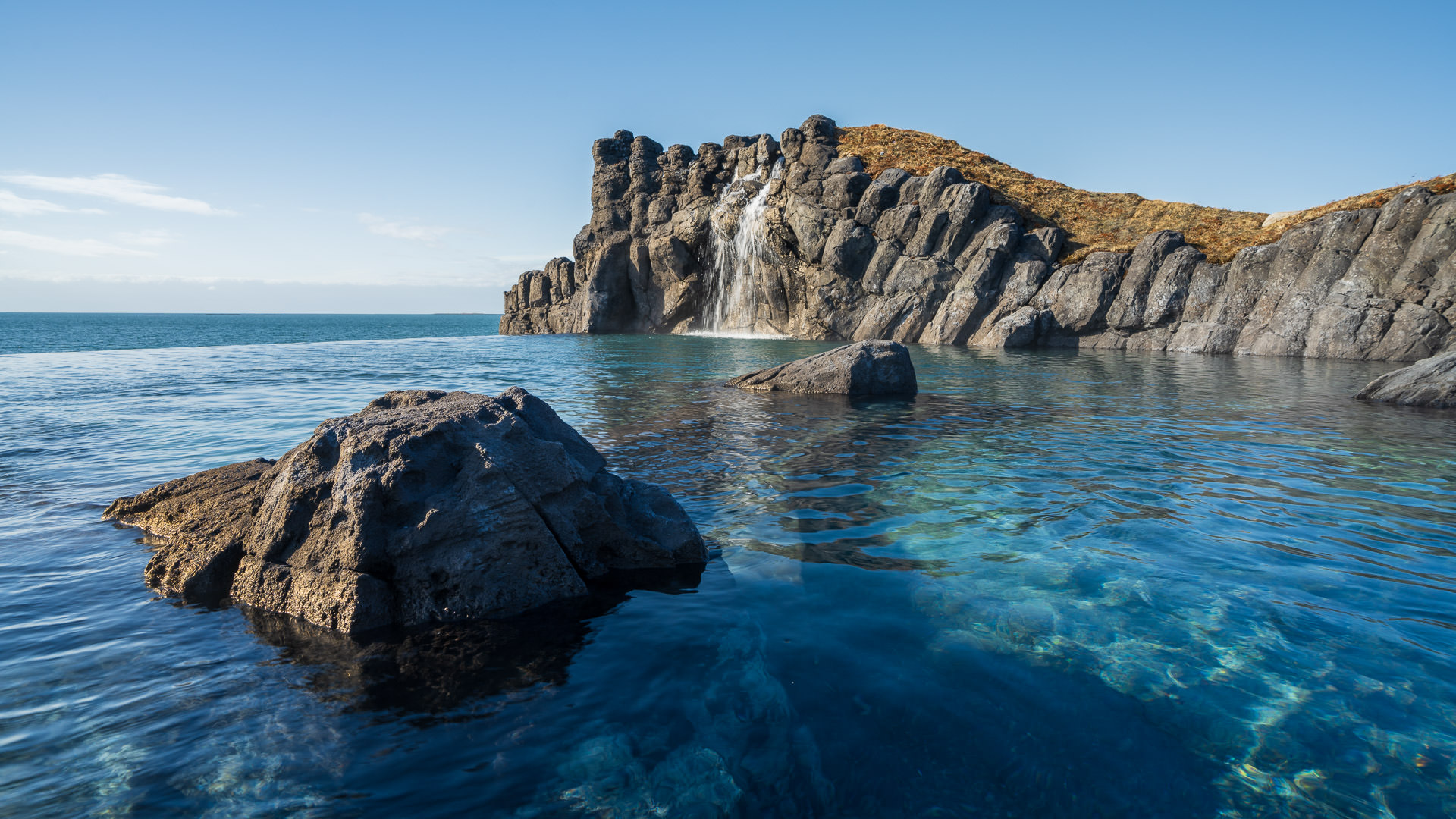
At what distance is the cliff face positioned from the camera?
31.7m

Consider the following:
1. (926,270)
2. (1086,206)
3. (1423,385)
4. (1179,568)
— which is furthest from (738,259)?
(1179,568)

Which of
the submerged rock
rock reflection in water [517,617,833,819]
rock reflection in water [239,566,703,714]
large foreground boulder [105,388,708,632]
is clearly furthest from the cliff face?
rock reflection in water [239,566,703,714]

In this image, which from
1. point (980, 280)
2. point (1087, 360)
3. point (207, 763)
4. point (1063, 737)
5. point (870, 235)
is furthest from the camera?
point (870, 235)

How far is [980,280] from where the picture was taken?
44.1 m

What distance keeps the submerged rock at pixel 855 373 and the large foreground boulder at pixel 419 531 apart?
496 inches

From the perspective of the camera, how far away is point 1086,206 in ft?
167

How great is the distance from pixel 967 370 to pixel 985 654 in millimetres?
23002

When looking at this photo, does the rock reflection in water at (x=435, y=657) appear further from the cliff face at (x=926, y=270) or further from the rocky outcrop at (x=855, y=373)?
the cliff face at (x=926, y=270)

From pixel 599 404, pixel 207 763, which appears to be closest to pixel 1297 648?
pixel 207 763

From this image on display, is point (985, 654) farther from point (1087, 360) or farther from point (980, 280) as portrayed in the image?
point (980, 280)

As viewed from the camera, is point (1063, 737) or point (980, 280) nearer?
point (1063, 737)

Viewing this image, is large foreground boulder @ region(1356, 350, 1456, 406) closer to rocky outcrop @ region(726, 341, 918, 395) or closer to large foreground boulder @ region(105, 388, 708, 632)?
rocky outcrop @ region(726, 341, 918, 395)

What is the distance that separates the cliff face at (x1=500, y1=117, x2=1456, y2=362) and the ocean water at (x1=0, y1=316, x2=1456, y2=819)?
28.7 m

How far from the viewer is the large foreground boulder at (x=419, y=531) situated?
581 centimetres
